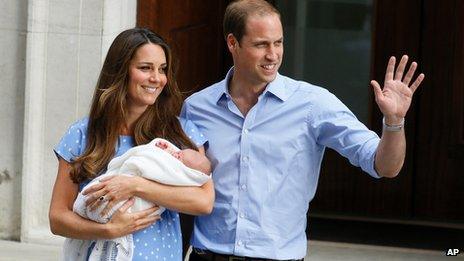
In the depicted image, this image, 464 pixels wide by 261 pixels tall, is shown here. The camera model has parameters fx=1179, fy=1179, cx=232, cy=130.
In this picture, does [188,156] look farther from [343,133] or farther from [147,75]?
[343,133]

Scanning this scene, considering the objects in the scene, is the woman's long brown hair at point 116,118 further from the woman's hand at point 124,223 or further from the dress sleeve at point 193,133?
the woman's hand at point 124,223

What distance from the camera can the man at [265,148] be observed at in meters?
4.16

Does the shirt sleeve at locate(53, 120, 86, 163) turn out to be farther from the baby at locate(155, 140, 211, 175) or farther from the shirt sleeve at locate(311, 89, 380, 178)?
the shirt sleeve at locate(311, 89, 380, 178)

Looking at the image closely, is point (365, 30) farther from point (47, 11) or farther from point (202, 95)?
point (202, 95)

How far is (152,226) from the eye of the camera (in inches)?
161

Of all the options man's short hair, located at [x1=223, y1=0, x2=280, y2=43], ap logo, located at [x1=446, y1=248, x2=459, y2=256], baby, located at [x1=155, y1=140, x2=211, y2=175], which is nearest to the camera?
baby, located at [x1=155, y1=140, x2=211, y2=175]

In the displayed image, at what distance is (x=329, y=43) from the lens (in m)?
8.97

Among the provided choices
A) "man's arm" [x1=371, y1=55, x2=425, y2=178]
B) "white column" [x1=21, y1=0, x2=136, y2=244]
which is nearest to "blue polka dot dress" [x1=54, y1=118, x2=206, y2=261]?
"man's arm" [x1=371, y1=55, x2=425, y2=178]

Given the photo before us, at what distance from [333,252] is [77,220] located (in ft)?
13.7

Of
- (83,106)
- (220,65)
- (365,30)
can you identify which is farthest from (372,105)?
(83,106)

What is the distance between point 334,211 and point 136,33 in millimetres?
5004

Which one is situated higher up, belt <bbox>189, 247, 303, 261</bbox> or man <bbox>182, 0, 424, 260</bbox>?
man <bbox>182, 0, 424, 260</bbox>

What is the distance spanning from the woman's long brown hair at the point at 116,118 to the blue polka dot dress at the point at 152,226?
1.3 inches

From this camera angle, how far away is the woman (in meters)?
4.02
